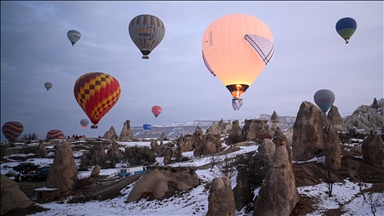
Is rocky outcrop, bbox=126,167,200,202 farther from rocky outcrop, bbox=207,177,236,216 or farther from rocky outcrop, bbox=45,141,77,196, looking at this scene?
rocky outcrop, bbox=207,177,236,216

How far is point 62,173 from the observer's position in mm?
21312

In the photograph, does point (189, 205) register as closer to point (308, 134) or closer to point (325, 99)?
point (308, 134)

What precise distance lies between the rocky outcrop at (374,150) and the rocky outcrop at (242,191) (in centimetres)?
1344

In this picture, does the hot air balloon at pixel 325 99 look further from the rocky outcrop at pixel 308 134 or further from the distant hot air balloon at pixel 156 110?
the distant hot air balloon at pixel 156 110

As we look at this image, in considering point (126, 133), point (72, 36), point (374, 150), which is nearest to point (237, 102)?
point (374, 150)

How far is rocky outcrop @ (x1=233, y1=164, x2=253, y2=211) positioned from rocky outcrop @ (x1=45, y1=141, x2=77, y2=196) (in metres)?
13.8

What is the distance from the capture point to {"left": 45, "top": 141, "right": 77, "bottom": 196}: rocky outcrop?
2109cm

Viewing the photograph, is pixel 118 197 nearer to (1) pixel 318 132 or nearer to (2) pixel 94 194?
(2) pixel 94 194

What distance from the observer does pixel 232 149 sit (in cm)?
3453

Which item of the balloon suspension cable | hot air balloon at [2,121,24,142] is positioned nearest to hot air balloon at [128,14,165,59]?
the balloon suspension cable

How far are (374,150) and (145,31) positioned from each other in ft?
80.5

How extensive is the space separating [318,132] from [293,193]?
12754 millimetres

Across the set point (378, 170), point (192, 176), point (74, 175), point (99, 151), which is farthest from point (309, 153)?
point (99, 151)

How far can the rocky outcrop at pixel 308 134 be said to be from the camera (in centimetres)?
2416
